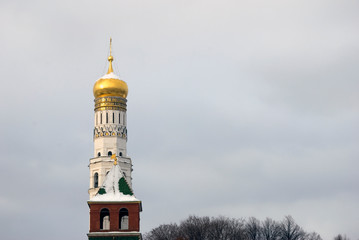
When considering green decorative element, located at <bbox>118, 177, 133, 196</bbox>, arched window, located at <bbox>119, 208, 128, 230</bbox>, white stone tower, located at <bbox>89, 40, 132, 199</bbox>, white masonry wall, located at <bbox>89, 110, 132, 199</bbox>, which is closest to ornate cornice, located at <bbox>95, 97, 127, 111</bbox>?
white stone tower, located at <bbox>89, 40, 132, 199</bbox>

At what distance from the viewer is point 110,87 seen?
310ft

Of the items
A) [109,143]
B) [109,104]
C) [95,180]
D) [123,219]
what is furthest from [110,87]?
[123,219]

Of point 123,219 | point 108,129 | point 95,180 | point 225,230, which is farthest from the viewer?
point 225,230

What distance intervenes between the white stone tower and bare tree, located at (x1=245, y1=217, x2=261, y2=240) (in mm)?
28813

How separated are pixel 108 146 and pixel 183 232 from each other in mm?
25713

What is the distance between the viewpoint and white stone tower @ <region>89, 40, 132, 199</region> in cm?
9231

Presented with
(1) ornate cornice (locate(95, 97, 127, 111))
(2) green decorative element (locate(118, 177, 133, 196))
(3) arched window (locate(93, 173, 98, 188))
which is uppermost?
(1) ornate cornice (locate(95, 97, 127, 111))

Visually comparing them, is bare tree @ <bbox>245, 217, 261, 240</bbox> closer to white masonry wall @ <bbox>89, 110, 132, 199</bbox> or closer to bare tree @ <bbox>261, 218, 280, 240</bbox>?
bare tree @ <bbox>261, 218, 280, 240</bbox>

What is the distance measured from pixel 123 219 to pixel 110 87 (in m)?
22.8

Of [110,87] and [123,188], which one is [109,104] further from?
[123,188]

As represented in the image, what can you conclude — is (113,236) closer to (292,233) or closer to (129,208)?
(129,208)

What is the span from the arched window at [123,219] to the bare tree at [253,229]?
4436cm

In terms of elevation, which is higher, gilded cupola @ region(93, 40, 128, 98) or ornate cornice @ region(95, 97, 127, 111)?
gilded cupola @ region(93, 40, 128, 98)

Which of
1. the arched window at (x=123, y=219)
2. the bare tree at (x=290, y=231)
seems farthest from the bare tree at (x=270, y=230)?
the arched window at (x=123, y=219)
